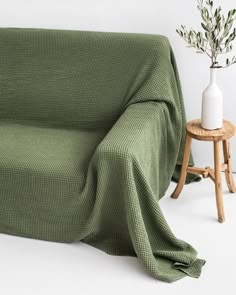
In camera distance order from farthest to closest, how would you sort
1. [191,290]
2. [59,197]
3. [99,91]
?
[99,91], [59,197], [191,290]

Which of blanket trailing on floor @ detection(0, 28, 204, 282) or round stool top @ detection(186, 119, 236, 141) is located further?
round stool top @ detection(186, 119, 236, 141)

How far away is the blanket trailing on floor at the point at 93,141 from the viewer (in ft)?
7.80

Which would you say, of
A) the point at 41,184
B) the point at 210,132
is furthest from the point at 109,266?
the point at 210,132

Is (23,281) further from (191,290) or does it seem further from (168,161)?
(168,161)

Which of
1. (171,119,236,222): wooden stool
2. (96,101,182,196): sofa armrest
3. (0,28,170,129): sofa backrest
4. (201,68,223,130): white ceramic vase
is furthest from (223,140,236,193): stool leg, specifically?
(0,28,170,129): sofa backrest

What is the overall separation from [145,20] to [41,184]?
1.07 meters

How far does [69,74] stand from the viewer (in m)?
2.93

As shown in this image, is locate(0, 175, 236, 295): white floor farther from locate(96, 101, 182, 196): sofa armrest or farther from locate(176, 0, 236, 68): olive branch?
locate(176, 0, 236, 68): olive branch

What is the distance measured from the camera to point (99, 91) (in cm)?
289

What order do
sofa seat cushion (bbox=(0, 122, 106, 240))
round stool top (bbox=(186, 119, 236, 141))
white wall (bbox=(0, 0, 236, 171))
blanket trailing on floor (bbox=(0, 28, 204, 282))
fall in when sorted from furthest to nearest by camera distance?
white wall (bbox=(0, 0, 236, 171)) → round stool top (bbox=(186, 119, 236, 141)) → sofa seat cushion (bbox=(0, 122, 106, 240)) → blanket trailing on floor (bbox=(0, 28, 204, 282))

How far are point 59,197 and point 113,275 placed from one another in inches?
16.4

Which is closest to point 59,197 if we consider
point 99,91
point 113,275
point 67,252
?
point 67,252

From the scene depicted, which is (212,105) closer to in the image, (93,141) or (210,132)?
(210,132)

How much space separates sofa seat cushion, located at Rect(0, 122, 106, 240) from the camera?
248 centimetres
